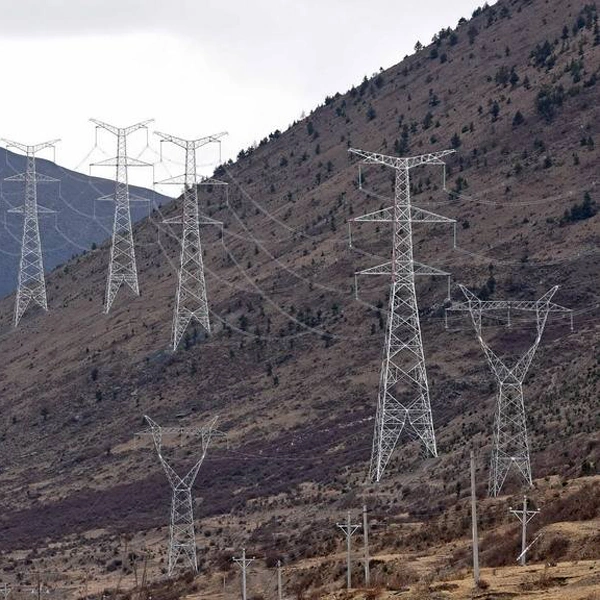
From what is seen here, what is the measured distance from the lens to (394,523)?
9081 cm

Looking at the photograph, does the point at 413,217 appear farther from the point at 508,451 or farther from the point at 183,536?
the point at 508,451

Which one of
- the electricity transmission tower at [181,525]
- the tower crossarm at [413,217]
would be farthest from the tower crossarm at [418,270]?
the electricity transmission tower at [181,525]

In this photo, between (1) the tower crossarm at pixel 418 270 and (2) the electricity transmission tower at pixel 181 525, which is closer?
(2) the electricity transmission tower at pixel 181 525

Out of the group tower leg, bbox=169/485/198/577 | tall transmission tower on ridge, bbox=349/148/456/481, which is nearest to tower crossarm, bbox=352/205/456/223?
tall transmission tower on ridge, bbox=349/148/456/481

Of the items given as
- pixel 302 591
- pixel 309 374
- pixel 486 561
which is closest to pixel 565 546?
pixel 486 561

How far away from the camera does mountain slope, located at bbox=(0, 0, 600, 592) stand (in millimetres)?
109000

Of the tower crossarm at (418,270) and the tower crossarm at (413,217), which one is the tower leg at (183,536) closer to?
the tower crossarm at (418,270)

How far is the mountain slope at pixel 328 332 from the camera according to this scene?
10900 cm

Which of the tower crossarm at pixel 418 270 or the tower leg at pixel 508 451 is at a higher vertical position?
the tower crossarm at pixel 418 270

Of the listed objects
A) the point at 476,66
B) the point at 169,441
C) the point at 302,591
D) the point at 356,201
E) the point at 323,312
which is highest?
the point at 476,66

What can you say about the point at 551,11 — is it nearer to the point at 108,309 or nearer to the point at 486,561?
the point at 108,309

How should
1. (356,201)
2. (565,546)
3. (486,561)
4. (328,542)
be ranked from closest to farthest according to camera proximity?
(565,546), (486,561), (328,542), (356,201)

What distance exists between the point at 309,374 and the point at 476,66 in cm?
4929

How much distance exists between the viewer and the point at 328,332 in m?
136
